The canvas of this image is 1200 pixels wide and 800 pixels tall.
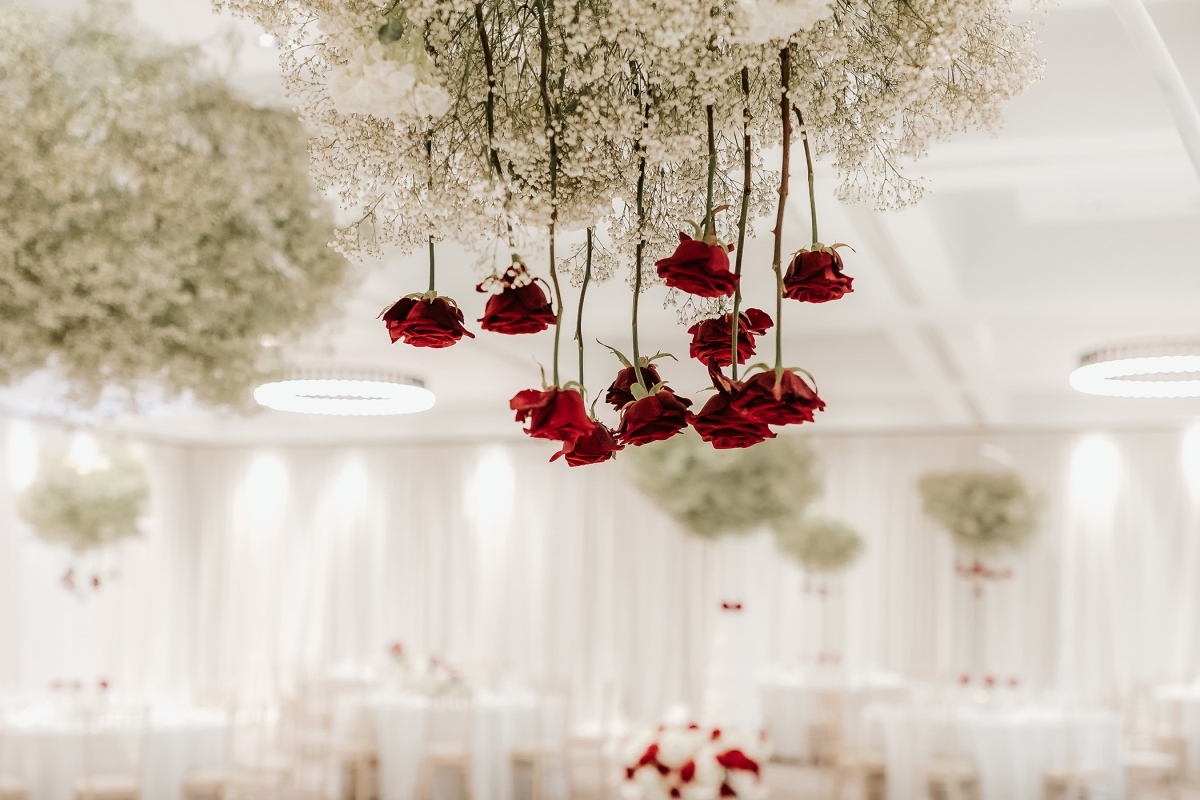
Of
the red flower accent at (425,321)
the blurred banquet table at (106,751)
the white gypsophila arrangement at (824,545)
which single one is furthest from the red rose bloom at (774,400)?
the white gypsophila arrangement at (824,545)

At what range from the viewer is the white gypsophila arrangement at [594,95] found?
4.01 ft

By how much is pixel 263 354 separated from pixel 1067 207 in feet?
14.9

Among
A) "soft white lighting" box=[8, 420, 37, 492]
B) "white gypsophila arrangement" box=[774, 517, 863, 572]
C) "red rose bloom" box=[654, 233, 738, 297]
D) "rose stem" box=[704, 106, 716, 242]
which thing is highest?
"soft white lighting" box=[8, 420, 37, 492]

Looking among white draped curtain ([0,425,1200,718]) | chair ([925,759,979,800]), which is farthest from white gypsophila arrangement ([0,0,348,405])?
white draped curtain ([0,425,1200,718])

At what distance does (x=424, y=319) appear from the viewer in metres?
1.36

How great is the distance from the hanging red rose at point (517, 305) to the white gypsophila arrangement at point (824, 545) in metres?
10.8

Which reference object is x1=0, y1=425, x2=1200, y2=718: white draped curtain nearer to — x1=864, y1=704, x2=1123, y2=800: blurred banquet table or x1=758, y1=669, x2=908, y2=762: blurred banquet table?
x1=758, y1=669, x2=908, y2=762: blurred banquet table

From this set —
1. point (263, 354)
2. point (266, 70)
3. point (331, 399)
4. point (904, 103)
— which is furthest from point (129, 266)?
point (331, 399)

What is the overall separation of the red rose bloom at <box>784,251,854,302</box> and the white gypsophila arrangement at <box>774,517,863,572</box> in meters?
10.7

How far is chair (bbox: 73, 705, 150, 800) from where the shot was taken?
7969mm

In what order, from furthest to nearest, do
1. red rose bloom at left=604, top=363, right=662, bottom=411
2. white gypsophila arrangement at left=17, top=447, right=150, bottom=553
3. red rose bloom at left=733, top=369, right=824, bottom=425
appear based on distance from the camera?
white gypsophila arrangement at left=17, top=447, right=150, bottom=553 < red rose bloom at left=604, top=363, right=662, bottom=411 < red rose bloom at left=733, top=369, right=824, bottom=425

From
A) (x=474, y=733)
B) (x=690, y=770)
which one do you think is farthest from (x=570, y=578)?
(x=690, y=770)

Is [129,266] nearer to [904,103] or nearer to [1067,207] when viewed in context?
[904,103]

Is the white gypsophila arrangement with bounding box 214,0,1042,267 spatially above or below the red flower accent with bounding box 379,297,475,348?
above
